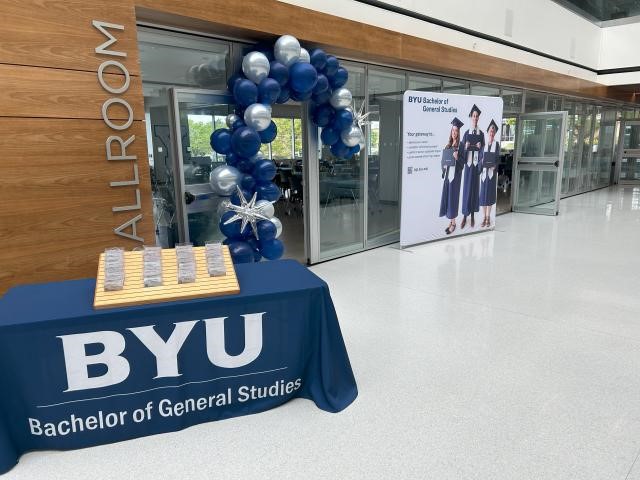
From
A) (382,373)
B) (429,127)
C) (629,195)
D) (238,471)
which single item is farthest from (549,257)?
(629,195)

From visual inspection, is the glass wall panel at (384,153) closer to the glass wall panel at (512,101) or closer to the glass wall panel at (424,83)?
the glass wall panel at (424,83)

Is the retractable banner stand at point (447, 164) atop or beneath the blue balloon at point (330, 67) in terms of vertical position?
beneath

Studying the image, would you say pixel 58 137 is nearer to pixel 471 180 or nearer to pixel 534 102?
pixel 471 180

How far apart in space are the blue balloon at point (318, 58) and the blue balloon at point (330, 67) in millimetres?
50

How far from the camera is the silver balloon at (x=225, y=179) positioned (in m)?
4.12

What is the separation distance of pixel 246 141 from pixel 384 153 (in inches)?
125

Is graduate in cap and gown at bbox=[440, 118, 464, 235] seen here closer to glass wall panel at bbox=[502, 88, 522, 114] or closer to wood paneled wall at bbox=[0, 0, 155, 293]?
glass wall panel at bbox=[502, 88, 522, 114]

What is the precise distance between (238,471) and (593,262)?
5305mm

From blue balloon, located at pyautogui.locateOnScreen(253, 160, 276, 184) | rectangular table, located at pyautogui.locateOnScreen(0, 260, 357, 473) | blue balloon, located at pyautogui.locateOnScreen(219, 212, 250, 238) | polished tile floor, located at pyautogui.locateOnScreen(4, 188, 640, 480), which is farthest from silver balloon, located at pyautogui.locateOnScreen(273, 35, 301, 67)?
rectangular table, located at pyautogui.locateOnScreen(0, 260, 357, 473)

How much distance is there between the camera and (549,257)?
596 cm

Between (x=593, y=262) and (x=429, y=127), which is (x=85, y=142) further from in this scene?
(x=593, y=262)

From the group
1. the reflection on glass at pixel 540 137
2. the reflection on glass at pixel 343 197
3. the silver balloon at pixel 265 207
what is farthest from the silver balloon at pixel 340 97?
the reflection on glass at pixel 540 137

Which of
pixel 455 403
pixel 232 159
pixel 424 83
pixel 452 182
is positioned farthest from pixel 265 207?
pixel 424 83

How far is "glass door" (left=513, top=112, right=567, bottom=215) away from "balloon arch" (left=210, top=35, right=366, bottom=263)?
616 cm
